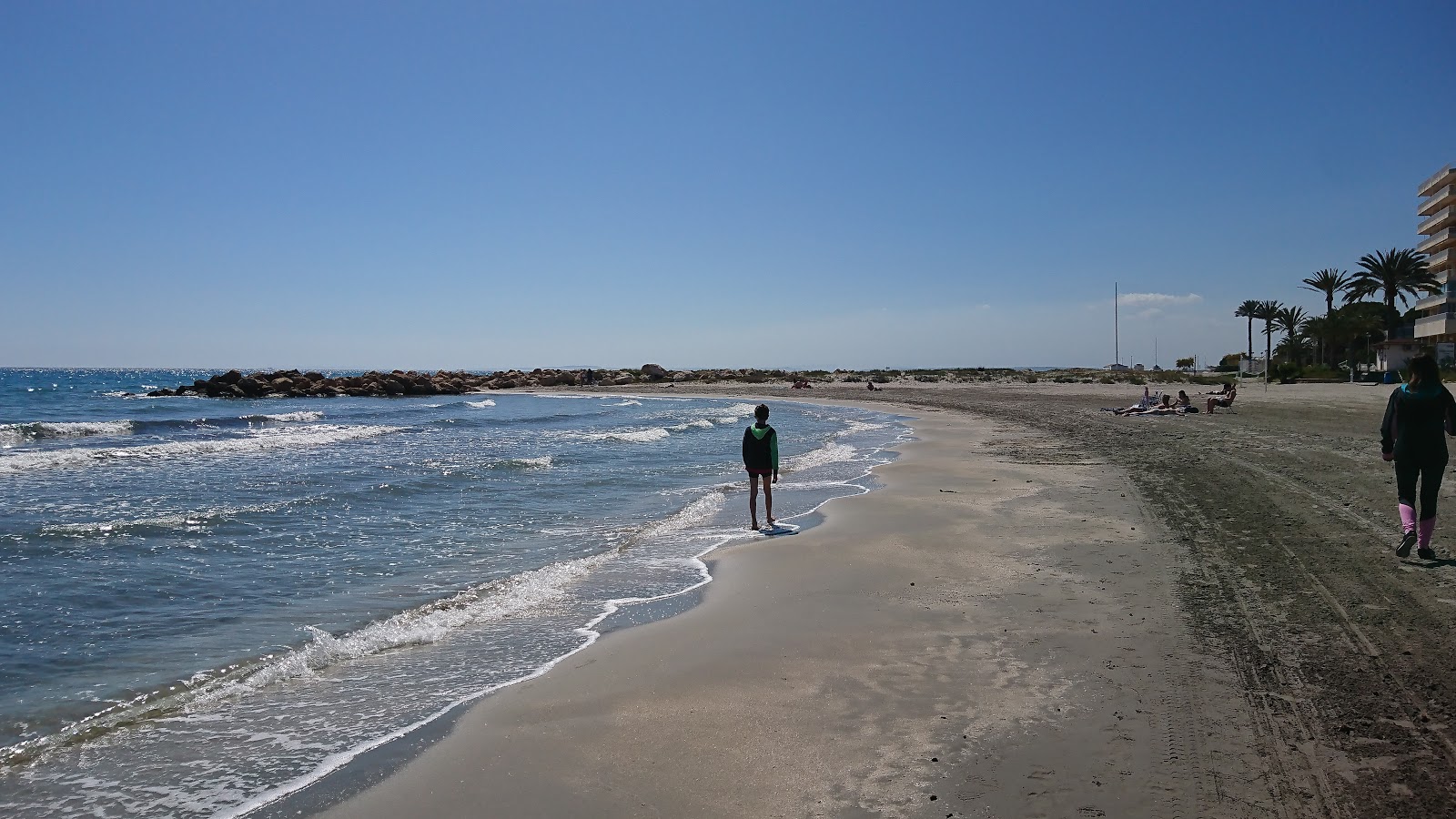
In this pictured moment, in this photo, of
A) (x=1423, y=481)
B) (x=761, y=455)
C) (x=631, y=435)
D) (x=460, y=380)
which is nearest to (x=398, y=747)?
(x=761, y=455)

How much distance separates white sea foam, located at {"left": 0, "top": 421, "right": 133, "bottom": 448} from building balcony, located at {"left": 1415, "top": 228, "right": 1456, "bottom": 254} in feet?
227

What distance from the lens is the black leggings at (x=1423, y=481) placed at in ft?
22.2

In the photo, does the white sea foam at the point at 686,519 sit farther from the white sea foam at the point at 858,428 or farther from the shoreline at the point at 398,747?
the white sea foam at the point at 858,428

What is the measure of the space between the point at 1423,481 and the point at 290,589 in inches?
406

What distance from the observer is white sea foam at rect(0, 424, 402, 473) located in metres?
18.5

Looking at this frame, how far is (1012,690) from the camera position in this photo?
451 centimetres

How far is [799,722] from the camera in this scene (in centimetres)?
423

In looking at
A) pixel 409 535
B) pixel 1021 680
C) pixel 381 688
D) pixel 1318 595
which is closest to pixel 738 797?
pixel 1021 680

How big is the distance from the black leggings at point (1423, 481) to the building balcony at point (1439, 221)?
57.9m

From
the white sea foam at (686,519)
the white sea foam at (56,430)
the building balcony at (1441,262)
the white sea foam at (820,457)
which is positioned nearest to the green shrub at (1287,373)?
the building balcony at (1441,262)

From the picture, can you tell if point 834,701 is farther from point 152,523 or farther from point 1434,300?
point 1434,300

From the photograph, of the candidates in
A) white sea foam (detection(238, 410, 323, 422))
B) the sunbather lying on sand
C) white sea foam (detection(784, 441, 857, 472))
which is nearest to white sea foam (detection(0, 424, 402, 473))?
white sea foam (detection(238, 410, 323, 422))

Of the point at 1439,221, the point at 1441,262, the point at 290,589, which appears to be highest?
the point at 1439,221

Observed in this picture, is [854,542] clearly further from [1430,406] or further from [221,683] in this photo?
[221,683]
